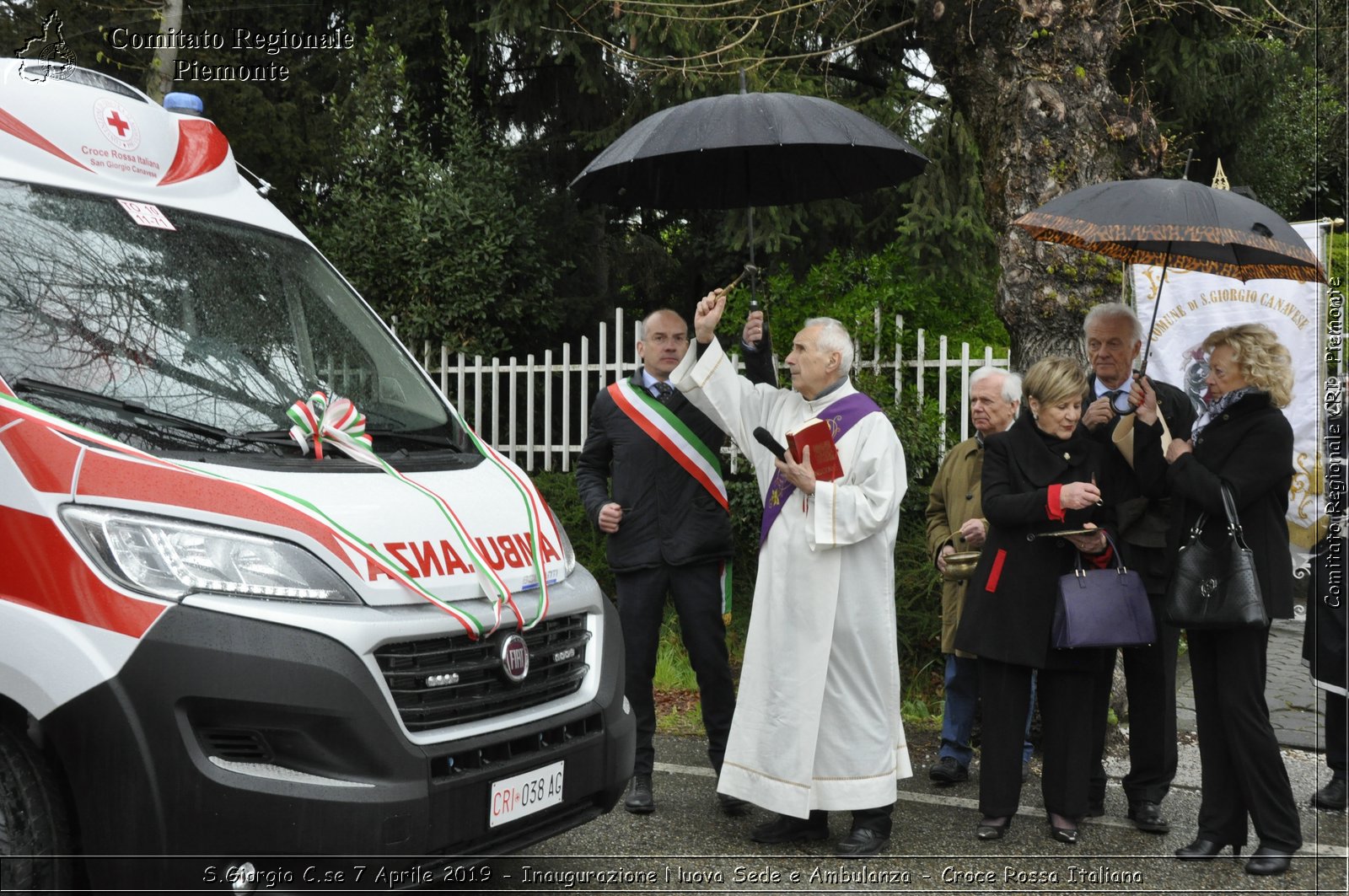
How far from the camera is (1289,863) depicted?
4.63m

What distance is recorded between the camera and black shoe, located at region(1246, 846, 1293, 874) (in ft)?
14.9

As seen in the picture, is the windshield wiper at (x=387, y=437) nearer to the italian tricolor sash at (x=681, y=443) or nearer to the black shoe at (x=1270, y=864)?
the italian tricolor sash at (x=681, y=443)

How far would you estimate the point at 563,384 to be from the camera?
934 cm

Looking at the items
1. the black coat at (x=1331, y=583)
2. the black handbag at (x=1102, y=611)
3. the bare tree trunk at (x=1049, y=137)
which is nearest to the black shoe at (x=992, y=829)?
the black handbag at (x=1102, y=611)

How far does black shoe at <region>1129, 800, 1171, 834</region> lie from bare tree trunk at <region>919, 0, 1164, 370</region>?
237cm

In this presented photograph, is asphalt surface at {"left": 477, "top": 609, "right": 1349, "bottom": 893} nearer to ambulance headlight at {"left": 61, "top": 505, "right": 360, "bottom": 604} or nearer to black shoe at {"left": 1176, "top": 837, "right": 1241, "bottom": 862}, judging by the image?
black shoe at {"left": 1176, "top": 837, "right": 1241, "bottom": 862}

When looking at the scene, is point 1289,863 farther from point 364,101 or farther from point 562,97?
point 562,97

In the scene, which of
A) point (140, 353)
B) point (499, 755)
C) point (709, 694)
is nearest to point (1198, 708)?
point (709, 694)

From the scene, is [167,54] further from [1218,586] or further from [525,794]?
[1218,586]

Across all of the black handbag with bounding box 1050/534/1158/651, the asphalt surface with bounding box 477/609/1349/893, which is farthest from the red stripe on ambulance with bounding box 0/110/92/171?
the black handbag with bounding box 1050/534/1158/651

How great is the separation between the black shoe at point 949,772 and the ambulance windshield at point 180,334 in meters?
2.85

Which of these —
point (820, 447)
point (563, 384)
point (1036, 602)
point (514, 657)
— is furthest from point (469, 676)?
point (563, 384)

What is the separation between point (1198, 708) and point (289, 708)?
3347 millimetres

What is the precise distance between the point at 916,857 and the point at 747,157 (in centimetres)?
309
